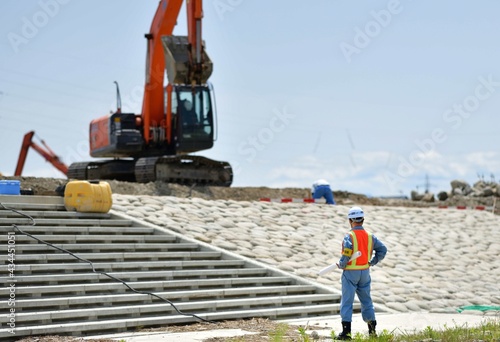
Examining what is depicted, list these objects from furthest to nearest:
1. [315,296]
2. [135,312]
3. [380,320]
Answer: [315,296], [380,320], [135,312]

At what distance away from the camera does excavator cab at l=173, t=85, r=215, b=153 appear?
23.5 metres

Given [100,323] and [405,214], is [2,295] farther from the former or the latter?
[405,214]

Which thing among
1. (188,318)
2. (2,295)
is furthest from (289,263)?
(2,295)

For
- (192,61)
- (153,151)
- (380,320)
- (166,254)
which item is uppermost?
(192,61)

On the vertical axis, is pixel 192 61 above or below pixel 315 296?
above

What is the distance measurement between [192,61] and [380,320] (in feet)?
40.3

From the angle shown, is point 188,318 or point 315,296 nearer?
point 188,318

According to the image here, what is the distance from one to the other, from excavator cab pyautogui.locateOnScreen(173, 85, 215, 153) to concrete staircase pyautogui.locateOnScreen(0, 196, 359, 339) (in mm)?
9545

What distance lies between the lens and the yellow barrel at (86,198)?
14.0 meters

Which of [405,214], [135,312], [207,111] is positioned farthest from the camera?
[207,111]

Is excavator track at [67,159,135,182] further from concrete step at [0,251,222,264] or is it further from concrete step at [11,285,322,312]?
concrete step at [11,285,322,312]

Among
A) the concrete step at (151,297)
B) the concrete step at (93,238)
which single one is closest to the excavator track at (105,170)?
the concrete step at (93,238)

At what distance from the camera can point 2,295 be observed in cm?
1022

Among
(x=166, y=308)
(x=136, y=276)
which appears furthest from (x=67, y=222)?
(x=166, y=308)
